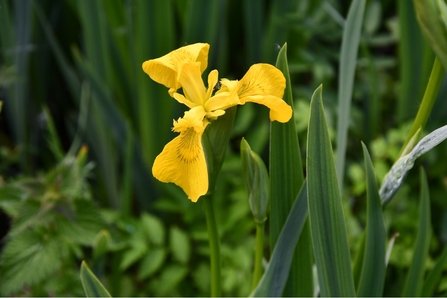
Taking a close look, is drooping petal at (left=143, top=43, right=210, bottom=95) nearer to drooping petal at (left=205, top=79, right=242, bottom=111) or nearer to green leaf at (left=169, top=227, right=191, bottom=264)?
drooping petal at (left=205, top=79, right=242, bottom=111)

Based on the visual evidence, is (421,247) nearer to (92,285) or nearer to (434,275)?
(434,275)

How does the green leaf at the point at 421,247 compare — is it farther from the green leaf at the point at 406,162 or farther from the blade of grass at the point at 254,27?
the blade of grass at the point at 254,27

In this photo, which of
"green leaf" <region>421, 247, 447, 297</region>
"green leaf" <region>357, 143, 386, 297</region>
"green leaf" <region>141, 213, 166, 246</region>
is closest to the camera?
"green leaf" <region>357, 143, 386, 297</region>

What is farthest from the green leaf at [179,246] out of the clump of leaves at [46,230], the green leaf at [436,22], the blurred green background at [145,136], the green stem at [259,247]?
the green leaf at [436,22]

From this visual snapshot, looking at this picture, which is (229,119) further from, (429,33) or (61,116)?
(61,116)

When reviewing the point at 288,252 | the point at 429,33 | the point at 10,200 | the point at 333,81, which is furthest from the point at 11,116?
the point at 429,33

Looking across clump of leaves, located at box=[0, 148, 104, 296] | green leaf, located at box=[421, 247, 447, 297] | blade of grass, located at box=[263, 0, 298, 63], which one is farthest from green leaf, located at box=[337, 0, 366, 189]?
blade of grass, located at box=[263, 0, 298, 63]

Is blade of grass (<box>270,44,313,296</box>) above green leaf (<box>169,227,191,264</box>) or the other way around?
above
